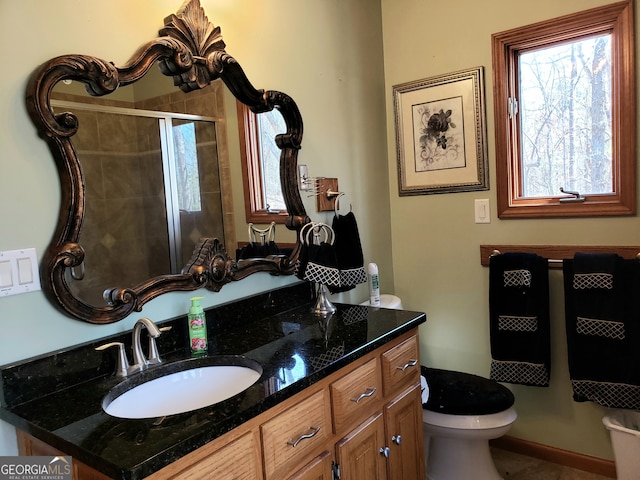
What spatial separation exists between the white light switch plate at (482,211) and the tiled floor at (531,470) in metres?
1.17

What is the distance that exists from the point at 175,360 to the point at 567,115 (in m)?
1.93

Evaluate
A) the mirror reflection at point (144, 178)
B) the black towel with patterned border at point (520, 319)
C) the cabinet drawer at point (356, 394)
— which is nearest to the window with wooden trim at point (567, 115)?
the black towel with patterned border at point (520, 319)

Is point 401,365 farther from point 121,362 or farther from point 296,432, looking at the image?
point 121,362

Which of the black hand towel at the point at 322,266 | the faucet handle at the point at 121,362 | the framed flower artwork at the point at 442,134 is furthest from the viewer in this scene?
the framed flower artwork at the point at 442,134

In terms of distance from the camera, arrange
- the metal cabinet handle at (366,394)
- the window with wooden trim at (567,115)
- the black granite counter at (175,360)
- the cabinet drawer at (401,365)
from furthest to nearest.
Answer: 1. the window with wooden trim at (567,115)
2. the cabinet drawer at (401,365)
3. the metal cabinet handle at (366,394)
4. the black granite counter at (175,360)

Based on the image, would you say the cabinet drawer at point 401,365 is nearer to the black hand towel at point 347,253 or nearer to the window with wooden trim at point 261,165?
the black hand towel at point 347,253

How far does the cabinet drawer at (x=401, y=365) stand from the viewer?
1.64 meters

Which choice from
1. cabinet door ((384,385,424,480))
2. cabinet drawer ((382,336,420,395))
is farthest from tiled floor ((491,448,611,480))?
cabinet drawer ((382,336,420,395))

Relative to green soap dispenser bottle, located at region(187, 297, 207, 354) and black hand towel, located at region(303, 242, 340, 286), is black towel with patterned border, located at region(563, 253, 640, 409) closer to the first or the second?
black hand towel, located at region(303, 242, 340, 286)

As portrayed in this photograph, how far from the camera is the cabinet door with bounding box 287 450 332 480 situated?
1290mm

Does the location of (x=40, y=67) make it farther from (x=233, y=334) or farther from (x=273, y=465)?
(x=273, y=465)

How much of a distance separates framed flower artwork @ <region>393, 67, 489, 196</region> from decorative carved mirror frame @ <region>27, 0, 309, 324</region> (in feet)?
2.47

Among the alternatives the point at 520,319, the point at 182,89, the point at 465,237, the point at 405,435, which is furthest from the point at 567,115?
the point at 182,89

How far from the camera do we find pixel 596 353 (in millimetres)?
2008
